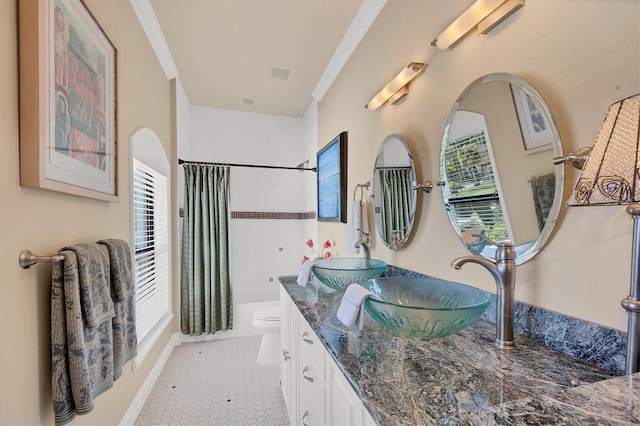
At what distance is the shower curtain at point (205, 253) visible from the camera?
3158mm

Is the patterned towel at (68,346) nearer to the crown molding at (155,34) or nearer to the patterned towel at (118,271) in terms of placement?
the patterned towel at (118,271)

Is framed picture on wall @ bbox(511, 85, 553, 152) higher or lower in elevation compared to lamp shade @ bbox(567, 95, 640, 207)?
higher

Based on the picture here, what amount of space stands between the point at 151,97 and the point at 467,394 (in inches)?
108

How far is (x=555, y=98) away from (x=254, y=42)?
2.23m

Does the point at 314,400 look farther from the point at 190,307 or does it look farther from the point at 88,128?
the point at 190,307

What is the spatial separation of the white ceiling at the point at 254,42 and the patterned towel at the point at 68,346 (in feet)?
6.20

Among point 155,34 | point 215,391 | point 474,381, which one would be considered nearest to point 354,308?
point 474,381

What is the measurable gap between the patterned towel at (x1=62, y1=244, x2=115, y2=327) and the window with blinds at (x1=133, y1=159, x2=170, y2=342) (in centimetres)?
92

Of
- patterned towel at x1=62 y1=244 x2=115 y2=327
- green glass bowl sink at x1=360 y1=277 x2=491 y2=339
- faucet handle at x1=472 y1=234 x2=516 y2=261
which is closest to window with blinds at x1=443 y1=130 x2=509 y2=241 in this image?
faucet handle at x1=472 y1=234 x2=516 y2=261

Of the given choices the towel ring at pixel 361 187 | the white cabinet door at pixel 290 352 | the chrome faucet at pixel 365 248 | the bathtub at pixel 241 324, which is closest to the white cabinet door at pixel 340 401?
the white cabinet door at pixel 290 352

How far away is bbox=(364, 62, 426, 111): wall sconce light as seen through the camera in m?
1.44

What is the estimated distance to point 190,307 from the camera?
3158 millimetres

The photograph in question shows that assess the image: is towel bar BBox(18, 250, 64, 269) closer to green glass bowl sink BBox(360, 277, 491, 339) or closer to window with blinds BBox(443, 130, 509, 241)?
green glass bowl sink BBox(360, 277, 491, 339)

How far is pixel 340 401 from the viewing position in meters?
0.92
